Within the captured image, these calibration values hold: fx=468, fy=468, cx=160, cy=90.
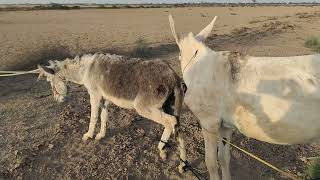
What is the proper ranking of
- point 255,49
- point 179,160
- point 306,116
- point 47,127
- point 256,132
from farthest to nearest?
point 255,49 → point 47,127 → point 179,160 → point 256,132 → point 306,116

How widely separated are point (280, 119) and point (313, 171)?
250 cm

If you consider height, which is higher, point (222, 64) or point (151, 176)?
point (222, 64)

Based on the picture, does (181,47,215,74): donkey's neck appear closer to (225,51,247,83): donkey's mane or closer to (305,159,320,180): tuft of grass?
(225,51,247,83): donkey's mane

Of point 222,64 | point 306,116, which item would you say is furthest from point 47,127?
point 306,116

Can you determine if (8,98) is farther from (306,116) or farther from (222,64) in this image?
(306,116)

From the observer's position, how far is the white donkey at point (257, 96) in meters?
5.18

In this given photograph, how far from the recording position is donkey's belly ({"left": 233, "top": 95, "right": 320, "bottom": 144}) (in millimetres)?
5141

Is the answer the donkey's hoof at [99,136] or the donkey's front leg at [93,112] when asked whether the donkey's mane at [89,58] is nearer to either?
the donkey's front leg at [93,112]

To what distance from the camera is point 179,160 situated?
795 centimetres

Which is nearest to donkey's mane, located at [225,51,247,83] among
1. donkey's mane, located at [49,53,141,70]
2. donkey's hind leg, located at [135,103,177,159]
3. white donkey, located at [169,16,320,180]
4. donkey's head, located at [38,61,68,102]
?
white donkey, located at [169,16,320,180]

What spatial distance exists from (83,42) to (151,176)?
1429 centimetres

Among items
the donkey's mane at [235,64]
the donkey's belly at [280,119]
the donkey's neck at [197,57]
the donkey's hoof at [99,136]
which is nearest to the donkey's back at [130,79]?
the donkey's hoof at [99,136]

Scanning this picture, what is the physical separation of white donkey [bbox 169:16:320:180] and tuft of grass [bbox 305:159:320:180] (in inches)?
81.7

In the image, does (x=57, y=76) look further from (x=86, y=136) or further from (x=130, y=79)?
(x=130, y=79)
